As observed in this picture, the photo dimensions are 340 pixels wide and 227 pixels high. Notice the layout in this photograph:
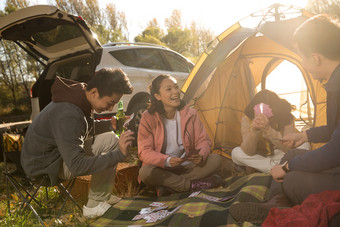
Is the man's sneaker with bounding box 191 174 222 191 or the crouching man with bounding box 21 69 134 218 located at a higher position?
the crouching man with bounding box 21 69 134 218

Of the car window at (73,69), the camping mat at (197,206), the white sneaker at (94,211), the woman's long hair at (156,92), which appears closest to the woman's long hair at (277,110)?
the camping mat at (197,206)

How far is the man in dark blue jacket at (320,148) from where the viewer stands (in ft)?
6.02

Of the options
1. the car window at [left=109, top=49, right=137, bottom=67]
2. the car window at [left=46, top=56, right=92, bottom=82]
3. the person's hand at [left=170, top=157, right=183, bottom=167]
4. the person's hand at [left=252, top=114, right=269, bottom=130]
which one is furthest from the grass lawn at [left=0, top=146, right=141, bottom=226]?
the car window at [left=109, top=49, right=137, bottom=67]

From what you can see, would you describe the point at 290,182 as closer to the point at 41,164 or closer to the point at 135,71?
the point at 41,164

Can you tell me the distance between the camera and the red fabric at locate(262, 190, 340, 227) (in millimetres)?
1808

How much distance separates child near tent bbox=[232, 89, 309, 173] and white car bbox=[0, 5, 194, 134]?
2140mm

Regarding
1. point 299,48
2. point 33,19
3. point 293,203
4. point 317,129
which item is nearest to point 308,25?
point 299,48

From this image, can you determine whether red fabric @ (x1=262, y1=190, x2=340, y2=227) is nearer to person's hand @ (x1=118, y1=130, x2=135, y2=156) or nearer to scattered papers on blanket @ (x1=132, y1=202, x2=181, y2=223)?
scattered papers on blanket @ (x1=132, y1=202, x2=181, y2=223)

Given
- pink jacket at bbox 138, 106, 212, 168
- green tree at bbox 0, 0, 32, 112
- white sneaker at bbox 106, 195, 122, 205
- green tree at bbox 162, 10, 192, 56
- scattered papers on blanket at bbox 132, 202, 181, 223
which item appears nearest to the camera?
scattered papers on blanket at bbox 132, 202, 181, 223

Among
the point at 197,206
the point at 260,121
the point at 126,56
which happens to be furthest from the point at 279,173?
the point at 126,56

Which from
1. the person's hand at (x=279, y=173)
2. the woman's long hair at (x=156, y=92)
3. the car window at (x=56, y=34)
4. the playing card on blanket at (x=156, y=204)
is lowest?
the playing card on blanket at (x=156, y=204)

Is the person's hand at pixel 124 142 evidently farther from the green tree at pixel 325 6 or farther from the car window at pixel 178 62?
the green tree at pixel 325 6

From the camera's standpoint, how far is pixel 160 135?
3336 mm

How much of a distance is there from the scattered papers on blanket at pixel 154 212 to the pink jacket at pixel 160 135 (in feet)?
1.47
